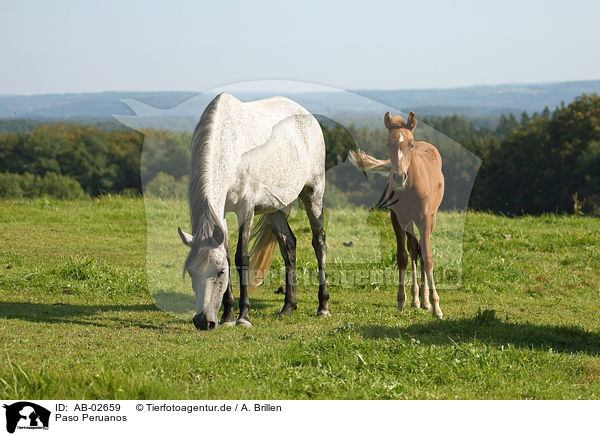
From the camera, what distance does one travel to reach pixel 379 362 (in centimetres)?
584

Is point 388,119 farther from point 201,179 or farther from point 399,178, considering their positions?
point 201,179

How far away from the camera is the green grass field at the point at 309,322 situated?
17.6ft

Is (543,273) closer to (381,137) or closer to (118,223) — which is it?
(381,137)

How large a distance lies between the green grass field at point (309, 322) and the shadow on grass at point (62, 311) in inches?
1.0

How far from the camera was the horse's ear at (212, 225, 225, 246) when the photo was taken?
6.90 m

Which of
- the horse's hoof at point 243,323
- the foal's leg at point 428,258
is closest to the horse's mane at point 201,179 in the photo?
the horse's hoof at point 243,323

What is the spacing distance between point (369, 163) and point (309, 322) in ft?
7.77

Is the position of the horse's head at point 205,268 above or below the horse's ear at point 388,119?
below

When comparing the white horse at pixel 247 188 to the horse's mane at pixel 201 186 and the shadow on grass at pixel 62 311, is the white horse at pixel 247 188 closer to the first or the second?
the horse's mane at pixel 201 186

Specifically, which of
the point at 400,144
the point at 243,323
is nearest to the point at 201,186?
the point at 243,323

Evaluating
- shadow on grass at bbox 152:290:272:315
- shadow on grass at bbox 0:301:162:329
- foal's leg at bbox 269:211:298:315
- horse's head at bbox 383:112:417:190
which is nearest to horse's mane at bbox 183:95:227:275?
shadow on grass at bbox 0:301:162:329
